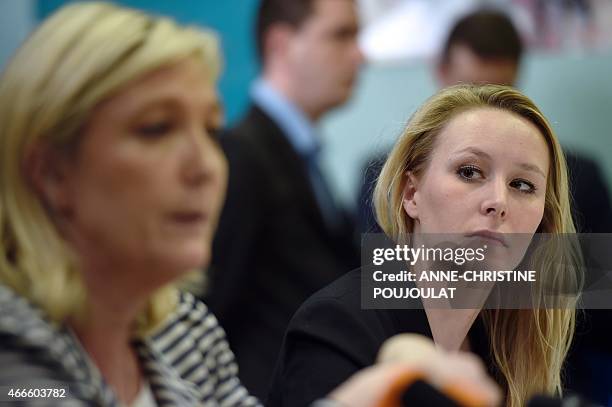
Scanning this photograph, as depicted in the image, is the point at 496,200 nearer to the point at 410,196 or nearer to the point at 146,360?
the point at 410,196

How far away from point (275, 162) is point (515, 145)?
82cm

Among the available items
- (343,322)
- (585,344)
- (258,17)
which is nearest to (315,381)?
(343,322)

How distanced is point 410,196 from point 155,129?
1.01 ft

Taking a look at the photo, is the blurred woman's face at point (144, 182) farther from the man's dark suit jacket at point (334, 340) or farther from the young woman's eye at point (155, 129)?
the man's dark suit jacket at point (334, 340)

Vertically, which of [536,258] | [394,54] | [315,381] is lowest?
[315,381]

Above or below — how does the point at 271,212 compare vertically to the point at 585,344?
above

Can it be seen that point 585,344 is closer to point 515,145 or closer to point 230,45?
point 515,145

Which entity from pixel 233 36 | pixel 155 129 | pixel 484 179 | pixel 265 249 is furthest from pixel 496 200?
pixel 233 36

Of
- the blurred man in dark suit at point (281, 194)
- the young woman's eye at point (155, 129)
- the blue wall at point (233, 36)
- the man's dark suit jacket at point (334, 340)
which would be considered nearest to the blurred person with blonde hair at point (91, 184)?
the young woman's eye at point (155, 129)

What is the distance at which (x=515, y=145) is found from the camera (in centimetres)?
93

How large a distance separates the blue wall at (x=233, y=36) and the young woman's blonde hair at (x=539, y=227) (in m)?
1.71

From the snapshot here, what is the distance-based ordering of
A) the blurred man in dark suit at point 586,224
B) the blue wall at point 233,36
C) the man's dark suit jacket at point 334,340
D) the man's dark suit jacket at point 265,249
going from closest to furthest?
the man's dark suit jacket at point 334,340 → the blurred man in dark suit at point 586,224 → the man's dark suit jacket at point 265,249 → the blue wall at point 233,36

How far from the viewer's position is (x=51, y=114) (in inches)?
28.2

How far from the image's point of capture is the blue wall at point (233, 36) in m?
2.66
